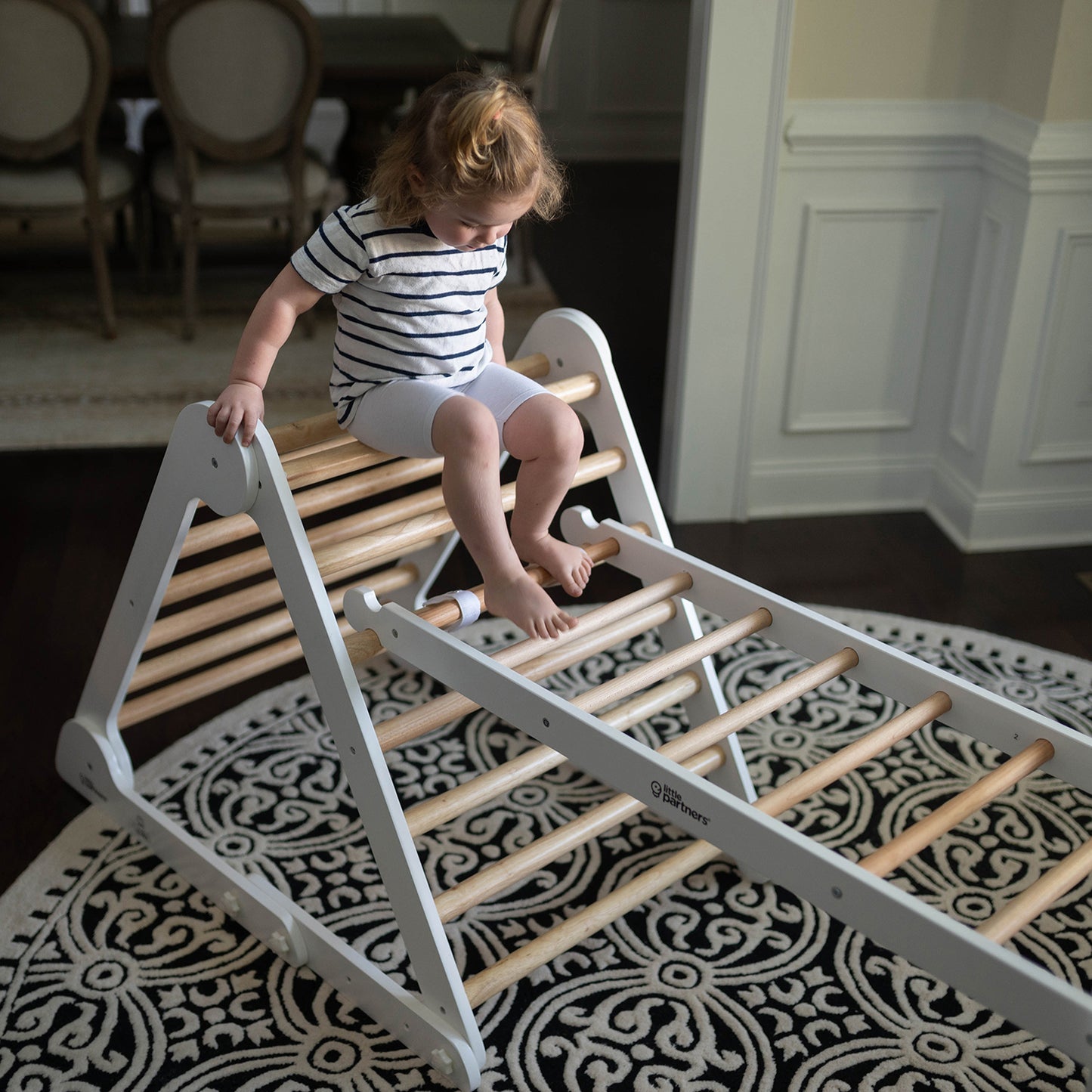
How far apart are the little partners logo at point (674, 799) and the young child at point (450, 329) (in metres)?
0.29

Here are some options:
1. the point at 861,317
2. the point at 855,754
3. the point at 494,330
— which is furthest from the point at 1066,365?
the point at 855,754

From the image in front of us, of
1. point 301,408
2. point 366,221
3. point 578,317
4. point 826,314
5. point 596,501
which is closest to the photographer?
point 366,221

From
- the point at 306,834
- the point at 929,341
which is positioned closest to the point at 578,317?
the point at 306,834

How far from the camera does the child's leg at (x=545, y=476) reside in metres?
1.51

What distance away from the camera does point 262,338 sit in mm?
1442

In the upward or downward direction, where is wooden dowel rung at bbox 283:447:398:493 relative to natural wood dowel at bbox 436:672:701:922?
upward

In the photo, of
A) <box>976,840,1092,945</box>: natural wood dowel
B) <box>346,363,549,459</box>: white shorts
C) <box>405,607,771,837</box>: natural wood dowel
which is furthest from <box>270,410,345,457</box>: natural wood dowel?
<box>976,840,1092,945</box>: natural wood dowel

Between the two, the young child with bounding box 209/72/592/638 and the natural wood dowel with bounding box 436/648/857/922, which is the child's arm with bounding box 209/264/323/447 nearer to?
the young child with bounding box 209/72/592/638

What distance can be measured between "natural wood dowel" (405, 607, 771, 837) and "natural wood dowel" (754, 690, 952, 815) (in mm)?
197

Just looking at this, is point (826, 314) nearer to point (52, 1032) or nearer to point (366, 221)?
point (366, 221)

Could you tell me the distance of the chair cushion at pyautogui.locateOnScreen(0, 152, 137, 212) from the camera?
11.7 ft

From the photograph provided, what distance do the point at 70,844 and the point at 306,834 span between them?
1.11 ft

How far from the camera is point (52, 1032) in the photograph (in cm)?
148

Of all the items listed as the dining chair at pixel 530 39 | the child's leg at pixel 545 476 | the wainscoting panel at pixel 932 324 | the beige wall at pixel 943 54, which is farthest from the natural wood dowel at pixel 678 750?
the dining chair at pixel 530 39
